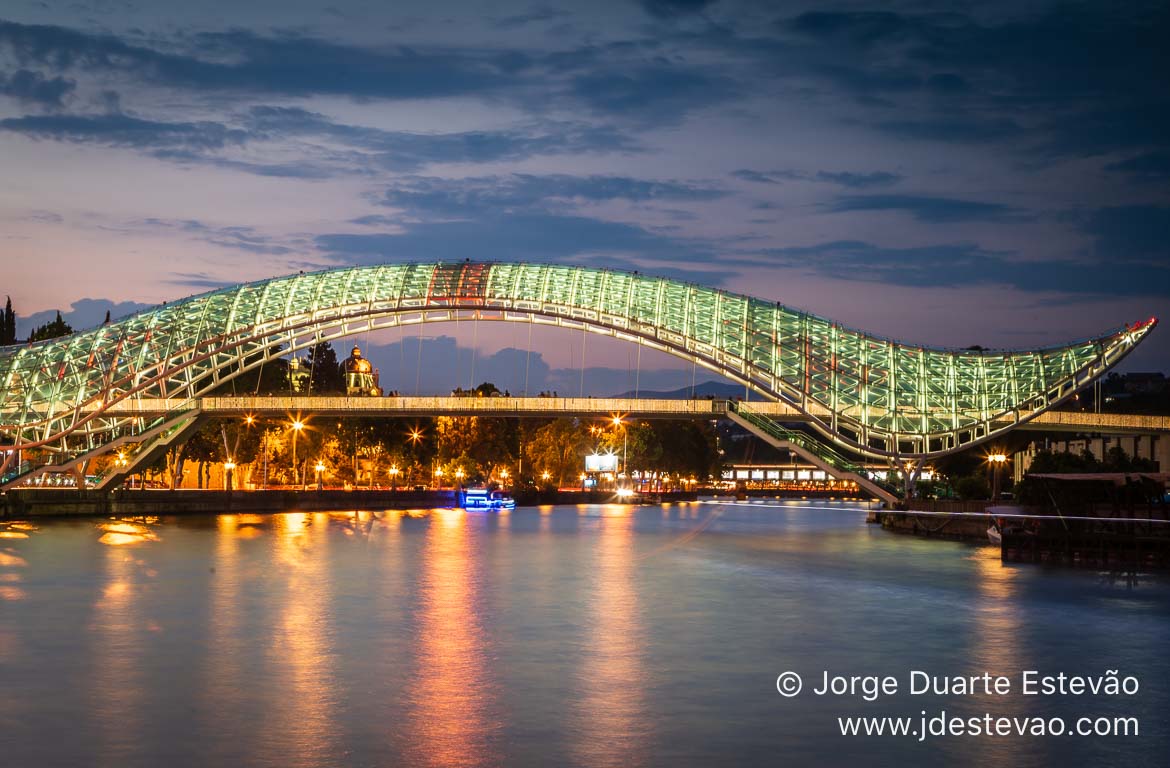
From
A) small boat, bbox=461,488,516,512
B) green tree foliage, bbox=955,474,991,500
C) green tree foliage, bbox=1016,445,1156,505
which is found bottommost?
small boat, bbox=461,488,516,512

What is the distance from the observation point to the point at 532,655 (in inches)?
893

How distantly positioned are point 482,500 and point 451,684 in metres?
87.6

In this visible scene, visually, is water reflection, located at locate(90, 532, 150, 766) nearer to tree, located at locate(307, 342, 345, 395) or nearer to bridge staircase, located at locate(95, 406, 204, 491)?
bridge staircase, located at locate(95, 406, 204, 491)

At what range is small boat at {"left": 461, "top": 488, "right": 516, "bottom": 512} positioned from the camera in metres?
106

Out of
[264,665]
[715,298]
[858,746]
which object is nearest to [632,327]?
[715,298]

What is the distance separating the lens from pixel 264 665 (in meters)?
21.2

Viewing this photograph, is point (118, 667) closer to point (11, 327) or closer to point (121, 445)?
point (121, 445)

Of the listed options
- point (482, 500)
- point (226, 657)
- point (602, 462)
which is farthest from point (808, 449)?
point (602, 462)

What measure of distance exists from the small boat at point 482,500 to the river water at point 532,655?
59.2 m

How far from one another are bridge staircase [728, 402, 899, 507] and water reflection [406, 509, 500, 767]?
4085 centimetres

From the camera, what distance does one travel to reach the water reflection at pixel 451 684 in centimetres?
1526

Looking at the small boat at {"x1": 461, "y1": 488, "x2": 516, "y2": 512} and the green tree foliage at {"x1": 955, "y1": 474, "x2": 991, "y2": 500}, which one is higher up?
the green tree foliage at {"x1": 955, "y1": 474, "x2": 991, "y2": 500}

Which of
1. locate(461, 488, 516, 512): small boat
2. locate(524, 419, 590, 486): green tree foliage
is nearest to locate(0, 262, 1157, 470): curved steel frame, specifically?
locate(461, 488, 516, 512): small boat

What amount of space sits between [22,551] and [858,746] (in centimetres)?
3765
